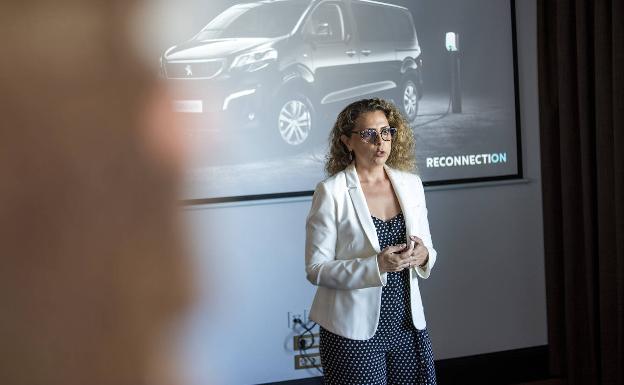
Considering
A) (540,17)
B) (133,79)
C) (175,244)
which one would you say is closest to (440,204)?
(540,17)

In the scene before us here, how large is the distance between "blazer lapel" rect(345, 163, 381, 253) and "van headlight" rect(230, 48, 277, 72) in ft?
4.36

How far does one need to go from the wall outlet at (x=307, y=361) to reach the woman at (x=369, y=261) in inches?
54.0

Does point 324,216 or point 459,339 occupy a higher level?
point 324,216

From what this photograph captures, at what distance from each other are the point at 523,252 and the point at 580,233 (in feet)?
1.48

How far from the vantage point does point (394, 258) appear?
2178 mm

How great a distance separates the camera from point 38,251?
3.28 metres

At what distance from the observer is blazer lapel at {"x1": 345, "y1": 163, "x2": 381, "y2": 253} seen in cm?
228

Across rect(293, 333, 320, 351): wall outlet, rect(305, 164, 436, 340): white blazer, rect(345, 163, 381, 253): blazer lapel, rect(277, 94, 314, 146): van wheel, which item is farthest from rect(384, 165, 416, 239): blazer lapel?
rect(293, 333, 320, 351): wall outlet

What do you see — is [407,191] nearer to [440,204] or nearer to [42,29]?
[440,204]

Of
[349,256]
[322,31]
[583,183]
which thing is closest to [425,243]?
[349,256]

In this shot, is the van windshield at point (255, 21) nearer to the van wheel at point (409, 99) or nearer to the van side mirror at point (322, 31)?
the van side mirror at point (322, 31)

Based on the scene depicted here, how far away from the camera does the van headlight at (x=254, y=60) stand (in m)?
3.50

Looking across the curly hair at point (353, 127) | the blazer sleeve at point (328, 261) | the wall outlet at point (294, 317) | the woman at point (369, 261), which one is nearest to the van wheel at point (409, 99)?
the wall outlet at point (294, 317)

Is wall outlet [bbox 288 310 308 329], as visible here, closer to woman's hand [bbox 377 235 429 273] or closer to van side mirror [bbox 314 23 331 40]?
van side mirror [bbox 314 23 331 40]
